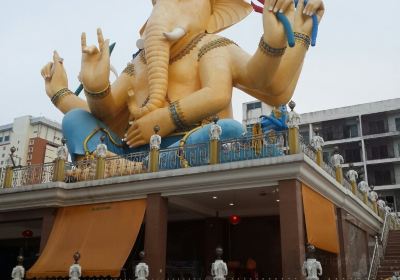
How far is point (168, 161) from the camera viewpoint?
42.9 feet

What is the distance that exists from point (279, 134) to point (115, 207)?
481 centimetres

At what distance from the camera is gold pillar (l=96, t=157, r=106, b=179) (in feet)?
44.8

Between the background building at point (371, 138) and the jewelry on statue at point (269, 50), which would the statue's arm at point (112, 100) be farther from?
the background building at point (371, 138)

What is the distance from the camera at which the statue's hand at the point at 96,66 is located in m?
15.8

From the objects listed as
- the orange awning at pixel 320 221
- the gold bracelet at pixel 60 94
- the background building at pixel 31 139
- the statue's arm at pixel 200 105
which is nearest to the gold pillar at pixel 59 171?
the statue's arm at pixel 200 105

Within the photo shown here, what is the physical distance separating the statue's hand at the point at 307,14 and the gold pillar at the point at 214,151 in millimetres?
5203

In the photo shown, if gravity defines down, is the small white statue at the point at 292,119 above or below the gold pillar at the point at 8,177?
above

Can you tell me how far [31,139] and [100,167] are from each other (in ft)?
176

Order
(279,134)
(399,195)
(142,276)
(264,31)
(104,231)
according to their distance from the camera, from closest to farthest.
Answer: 1. (142,276)
2. (279,134)
3. (104,231)
4. (264,31)
5. (399,195)

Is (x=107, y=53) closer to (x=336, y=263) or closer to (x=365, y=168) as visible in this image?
(x=336, y=263)

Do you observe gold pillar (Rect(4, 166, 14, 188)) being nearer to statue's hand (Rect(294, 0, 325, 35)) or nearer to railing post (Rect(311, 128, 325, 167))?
railing post (Rect(311, 128, 325, 167))

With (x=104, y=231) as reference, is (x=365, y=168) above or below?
above

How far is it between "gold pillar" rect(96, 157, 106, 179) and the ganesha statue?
73.3 inches

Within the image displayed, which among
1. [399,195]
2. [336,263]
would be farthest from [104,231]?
[399,195]
